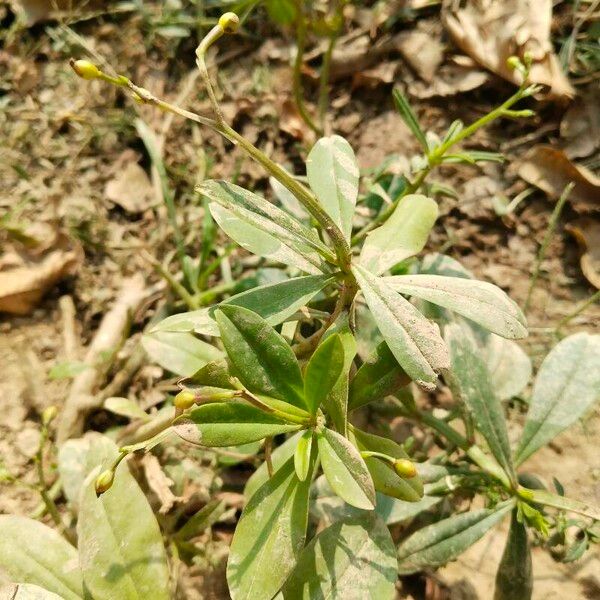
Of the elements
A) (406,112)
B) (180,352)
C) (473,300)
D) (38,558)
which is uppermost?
(406,112)

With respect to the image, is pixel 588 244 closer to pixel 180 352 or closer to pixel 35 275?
pixel 180 352

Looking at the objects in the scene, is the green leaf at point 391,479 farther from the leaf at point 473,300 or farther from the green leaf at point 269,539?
the leaf at point 473,300

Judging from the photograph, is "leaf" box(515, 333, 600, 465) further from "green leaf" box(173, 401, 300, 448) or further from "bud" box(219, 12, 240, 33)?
"bud" box(219, 12, 240, 33)

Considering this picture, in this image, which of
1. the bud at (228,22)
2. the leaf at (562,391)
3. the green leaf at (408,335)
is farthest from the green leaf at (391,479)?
the bud at (228,22)

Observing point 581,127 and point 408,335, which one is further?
point 581,127

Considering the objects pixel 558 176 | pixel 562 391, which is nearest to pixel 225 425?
pixel 562 391

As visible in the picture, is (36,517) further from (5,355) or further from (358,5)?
(358,5)

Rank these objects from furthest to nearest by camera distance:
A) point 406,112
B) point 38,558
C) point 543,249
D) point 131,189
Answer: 1. point 131,189
2. point 543,249
3. point 406,112
4. point 38,558
